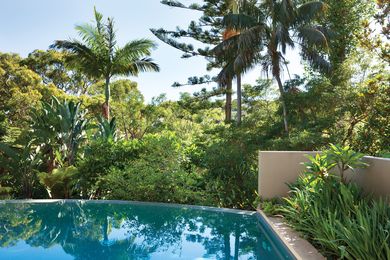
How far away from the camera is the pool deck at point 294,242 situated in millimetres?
3876

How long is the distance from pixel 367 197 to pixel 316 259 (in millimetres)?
1335

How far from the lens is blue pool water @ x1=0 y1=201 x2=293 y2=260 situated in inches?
Result: 185

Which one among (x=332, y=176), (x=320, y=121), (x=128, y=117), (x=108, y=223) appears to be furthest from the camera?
(x=128, y=117)

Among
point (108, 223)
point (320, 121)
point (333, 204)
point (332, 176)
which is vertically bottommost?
point (108, 223)

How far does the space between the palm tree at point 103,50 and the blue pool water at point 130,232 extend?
5344 mm

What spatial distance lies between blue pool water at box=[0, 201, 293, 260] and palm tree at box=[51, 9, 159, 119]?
5.34 m

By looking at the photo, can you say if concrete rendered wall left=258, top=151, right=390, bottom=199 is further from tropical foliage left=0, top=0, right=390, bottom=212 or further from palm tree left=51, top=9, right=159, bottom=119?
palm tree left=51, top=9, right=159, bottom=119

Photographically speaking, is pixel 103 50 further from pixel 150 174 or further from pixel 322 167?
pixel 322 167

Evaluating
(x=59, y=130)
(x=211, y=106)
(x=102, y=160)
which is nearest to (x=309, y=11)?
(x=211, y=106)

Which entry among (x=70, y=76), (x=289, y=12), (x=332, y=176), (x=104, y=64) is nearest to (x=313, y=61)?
(x=289, y=12)

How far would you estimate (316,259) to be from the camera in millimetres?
3727

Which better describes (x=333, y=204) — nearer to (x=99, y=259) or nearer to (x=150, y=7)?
(x=99, y=259)

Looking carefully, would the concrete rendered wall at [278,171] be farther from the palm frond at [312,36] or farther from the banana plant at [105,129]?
the palm frond at [312,36]

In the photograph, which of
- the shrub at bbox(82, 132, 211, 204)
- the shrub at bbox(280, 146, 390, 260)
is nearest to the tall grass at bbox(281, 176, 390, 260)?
the shrub at bbox(280, 146, 390, 260)
